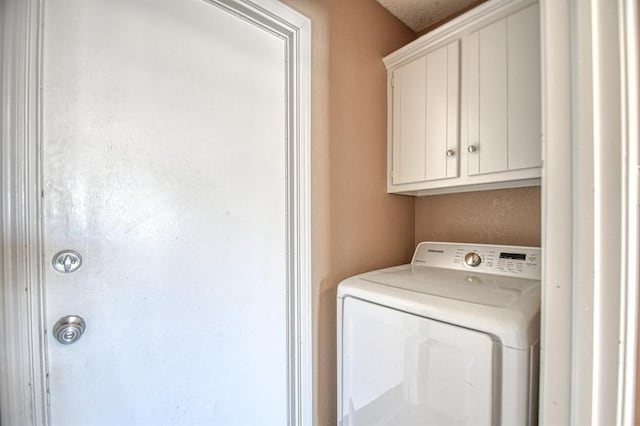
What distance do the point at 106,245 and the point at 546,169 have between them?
3.83 ft

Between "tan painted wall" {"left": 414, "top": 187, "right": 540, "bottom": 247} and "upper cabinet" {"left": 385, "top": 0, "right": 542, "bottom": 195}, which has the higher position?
"upper cabinet" {"left": 385, "top": 0, "right": 542, "bottom": 195}

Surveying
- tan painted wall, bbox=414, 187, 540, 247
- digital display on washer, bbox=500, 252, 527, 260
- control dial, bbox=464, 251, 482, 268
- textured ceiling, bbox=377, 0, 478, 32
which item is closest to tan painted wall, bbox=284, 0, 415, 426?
textured ceiling, bbox=377, 0, 478, 32

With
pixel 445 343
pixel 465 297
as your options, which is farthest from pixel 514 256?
pixel 445 343

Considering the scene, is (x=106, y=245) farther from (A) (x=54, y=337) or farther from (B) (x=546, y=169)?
(B) (x=546, y=169)

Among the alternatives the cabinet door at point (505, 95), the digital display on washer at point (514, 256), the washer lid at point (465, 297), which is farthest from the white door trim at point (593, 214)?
the digital display on washer at point (514, 256)

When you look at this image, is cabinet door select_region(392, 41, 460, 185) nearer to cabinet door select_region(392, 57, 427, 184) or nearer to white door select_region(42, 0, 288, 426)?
cabinet door select_region(392, 57, 427, 184)

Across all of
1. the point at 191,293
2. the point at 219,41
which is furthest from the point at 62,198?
the point at 219,41

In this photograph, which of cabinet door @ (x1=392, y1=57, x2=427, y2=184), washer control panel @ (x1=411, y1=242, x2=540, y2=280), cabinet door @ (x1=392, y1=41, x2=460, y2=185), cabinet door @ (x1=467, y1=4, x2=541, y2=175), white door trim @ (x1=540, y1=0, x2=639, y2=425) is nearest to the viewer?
white door trim @ (x1=540, y1=0, x2=639, y2=425)

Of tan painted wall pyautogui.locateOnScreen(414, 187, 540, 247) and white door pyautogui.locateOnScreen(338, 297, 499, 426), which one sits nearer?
white door pyautogui.locateOnScreen(338, 297, 499, 426)

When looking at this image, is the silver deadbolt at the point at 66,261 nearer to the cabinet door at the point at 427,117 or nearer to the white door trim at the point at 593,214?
the white door trim at the point at 593,214

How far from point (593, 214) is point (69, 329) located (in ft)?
4.15

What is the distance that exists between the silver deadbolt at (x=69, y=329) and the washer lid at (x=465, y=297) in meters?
0.88

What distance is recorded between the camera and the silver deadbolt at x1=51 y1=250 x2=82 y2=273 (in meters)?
0.73

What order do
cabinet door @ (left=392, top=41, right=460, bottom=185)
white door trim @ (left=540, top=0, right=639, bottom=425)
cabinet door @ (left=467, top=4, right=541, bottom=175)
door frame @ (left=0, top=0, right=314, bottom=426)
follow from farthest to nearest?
cabinet door @ (left=392, top=41, right=460, bottom=185) → cabinet door @ (left=467, top=4, right=541, bottom=175) → door frame @ (left=0, top=0, right=314, bottom=426) → white door trim @ (left=540, top=0, right=639, bottom=425)
